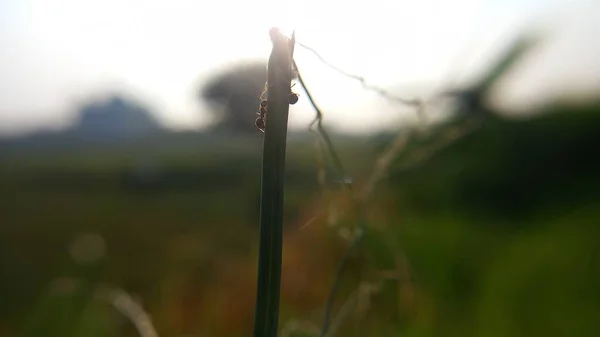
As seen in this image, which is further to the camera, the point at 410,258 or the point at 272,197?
the point at 410,258

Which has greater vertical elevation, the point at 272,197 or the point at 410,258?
the point at 410,258

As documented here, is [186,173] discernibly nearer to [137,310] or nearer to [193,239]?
[193,239]

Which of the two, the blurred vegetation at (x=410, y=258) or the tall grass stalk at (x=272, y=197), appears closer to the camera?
the tall grass stalk at (x=272, y=197)

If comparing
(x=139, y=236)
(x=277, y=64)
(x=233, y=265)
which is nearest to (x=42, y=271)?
(x=139, y=236)

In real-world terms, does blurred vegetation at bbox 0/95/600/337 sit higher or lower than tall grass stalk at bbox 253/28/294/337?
Answer: higher

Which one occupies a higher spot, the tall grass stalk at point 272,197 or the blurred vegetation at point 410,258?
the blurred vegetation at point 410,258
